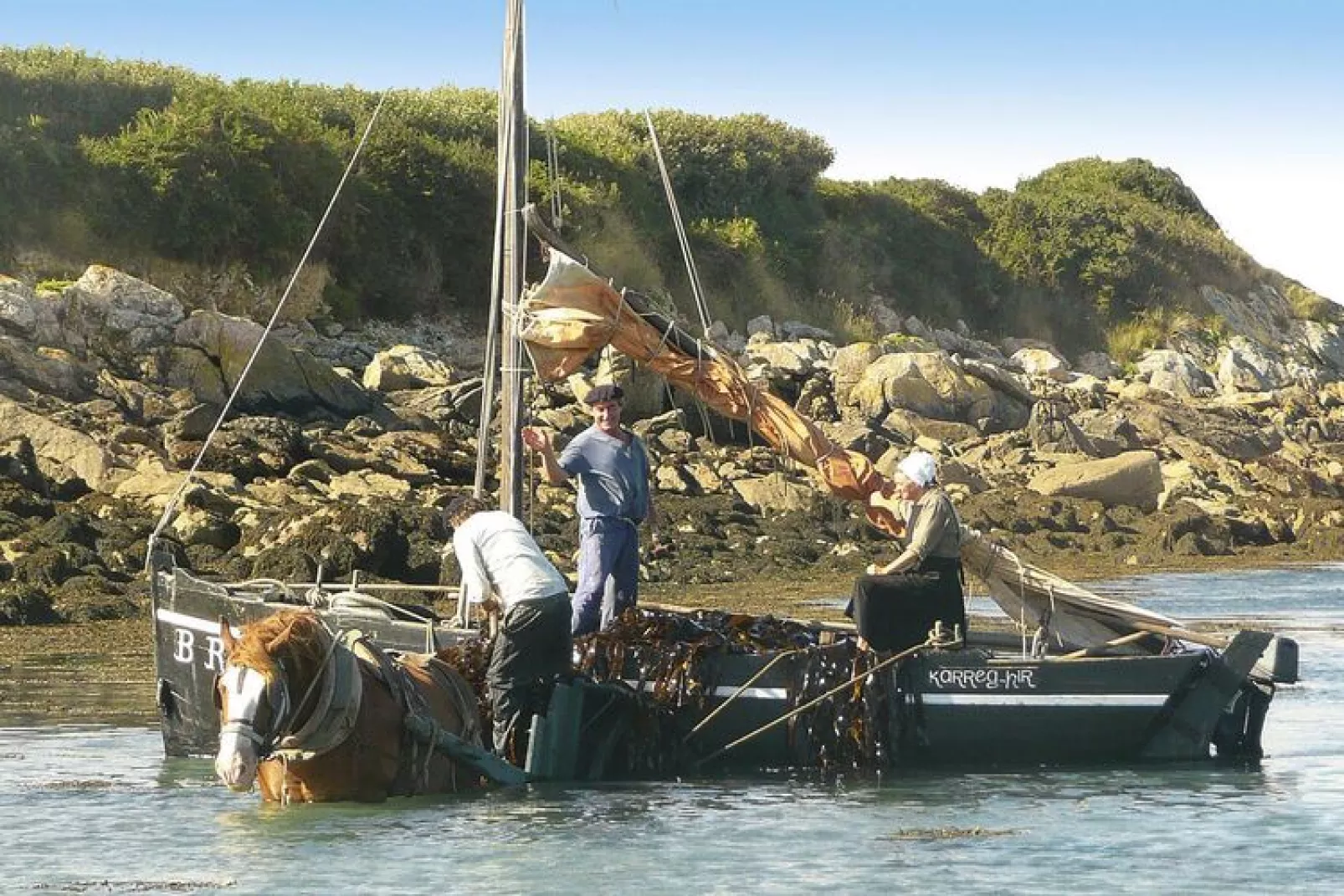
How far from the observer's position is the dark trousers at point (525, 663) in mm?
12977

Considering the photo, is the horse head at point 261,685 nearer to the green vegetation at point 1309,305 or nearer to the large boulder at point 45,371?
the large boulder at point 45,371

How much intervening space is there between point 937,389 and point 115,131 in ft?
56.8

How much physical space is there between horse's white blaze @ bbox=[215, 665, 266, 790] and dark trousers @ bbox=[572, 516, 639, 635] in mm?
3924

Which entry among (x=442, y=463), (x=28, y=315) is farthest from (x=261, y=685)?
(x=28, y=315)

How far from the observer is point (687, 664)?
1411cm

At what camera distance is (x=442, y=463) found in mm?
32188

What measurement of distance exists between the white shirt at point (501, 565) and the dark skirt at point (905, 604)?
2203 millimetres

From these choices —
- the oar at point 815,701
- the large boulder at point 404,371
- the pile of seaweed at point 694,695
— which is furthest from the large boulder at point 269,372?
the oar at point 815,701

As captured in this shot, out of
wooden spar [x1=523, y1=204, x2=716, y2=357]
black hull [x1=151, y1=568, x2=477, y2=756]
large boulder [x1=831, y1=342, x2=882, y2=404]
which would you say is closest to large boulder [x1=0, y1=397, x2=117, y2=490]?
black hull [x1=151, y1=568, x2=477, y2=756]

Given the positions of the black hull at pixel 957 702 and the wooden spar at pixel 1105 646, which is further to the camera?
the wooden spar at pixel 1105 646

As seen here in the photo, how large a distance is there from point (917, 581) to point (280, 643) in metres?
4.72

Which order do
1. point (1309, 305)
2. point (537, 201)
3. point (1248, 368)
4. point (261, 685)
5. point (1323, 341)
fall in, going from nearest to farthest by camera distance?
point (261, 685), point (537, 201), point (1248, 368), point (1323, 341), point (1309, 305)

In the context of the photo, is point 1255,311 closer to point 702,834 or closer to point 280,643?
point 702,834

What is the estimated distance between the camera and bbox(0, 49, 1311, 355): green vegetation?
41438 millimetres
